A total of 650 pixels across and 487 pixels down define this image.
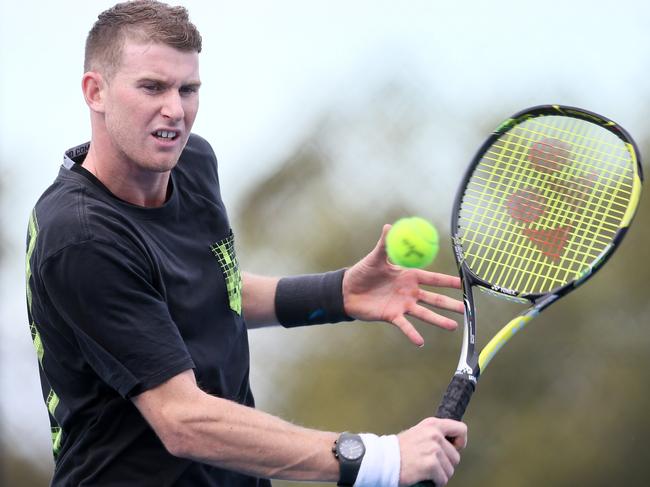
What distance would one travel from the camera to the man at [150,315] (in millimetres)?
2096

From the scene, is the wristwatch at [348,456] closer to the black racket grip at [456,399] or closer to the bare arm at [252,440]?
the bare arm at [252,440]

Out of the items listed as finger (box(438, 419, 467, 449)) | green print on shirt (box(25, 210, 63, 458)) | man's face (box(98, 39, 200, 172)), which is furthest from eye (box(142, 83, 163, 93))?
finger (box(438, 419, 467, 449))

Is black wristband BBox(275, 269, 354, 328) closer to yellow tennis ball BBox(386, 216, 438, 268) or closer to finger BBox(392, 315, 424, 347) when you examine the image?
finger BBox(392, 315, 424, 347)

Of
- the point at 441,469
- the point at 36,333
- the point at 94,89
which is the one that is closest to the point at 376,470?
the point at 441,469

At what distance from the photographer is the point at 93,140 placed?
2350 millimetres

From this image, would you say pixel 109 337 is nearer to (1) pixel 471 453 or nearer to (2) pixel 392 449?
(2) pixel 392 449

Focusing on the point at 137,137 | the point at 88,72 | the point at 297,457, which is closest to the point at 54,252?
the point at 137,137

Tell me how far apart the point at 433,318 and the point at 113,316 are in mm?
827

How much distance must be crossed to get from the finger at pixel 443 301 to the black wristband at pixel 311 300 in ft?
0.65

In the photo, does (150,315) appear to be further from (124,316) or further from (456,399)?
(456,399)

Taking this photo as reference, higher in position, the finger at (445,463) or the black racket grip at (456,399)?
the black racket grip at (456,399)

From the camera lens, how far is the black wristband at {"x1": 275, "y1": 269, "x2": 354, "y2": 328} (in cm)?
271

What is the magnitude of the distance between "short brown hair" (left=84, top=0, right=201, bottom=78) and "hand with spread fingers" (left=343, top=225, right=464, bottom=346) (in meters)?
0.68

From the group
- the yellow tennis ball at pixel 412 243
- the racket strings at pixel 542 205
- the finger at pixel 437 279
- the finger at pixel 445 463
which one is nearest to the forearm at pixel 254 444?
the finger at pixel 445 463
